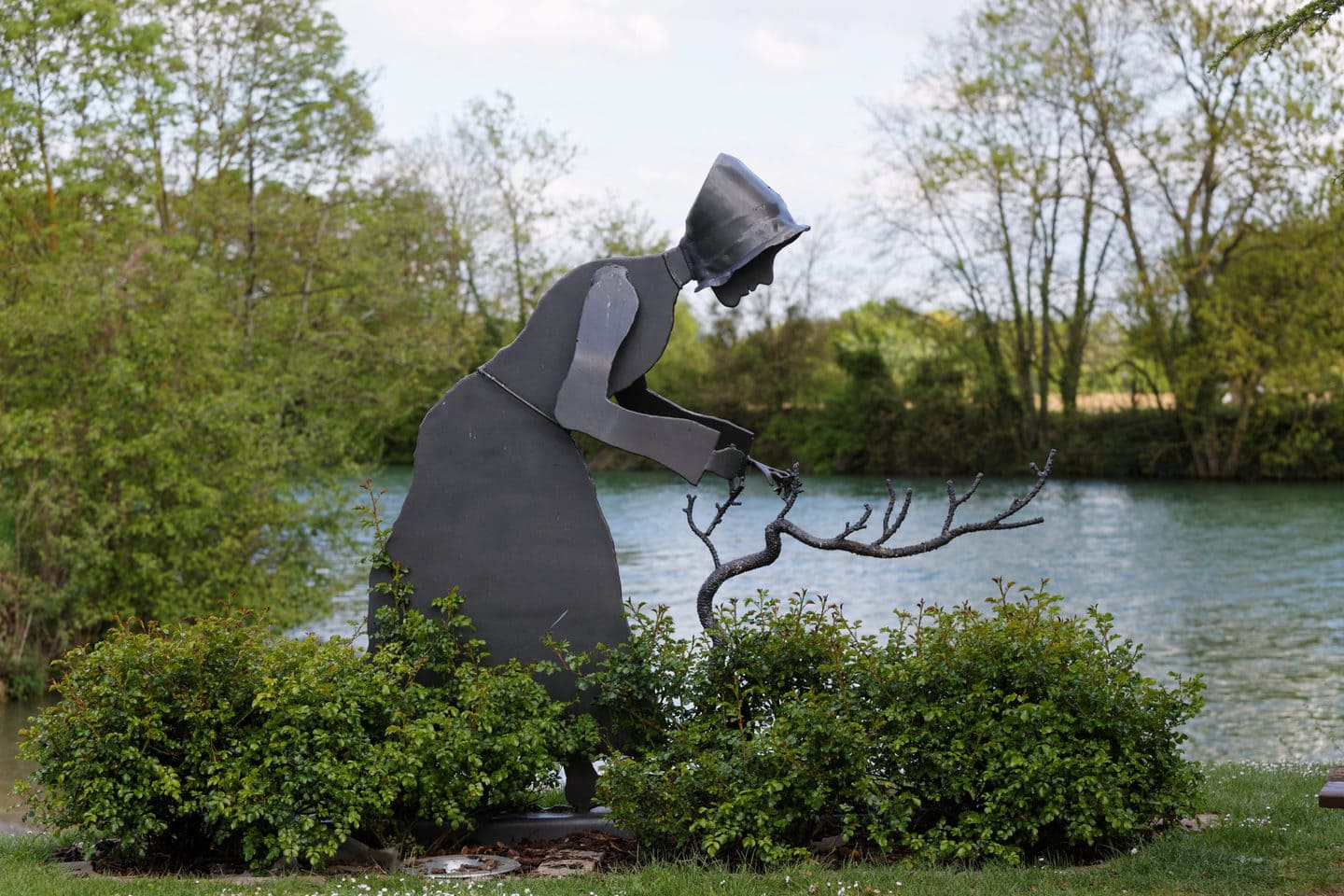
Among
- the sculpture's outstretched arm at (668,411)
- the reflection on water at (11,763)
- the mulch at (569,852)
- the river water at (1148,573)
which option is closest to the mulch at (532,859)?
the mulch at (569,852)

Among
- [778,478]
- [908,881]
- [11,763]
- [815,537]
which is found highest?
[778,478]

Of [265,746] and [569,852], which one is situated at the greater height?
[265,746]

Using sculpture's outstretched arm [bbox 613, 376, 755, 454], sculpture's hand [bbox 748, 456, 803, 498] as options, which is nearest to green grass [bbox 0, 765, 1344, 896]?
sculpture's hand [bbox 748, 456, 803, 498]

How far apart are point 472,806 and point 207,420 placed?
958cm

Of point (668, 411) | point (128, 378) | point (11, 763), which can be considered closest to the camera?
point (668, 411)

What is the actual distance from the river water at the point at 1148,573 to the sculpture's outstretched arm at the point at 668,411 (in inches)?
134

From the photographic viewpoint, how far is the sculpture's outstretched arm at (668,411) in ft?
24.7

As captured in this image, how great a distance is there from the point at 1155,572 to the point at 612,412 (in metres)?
19.4

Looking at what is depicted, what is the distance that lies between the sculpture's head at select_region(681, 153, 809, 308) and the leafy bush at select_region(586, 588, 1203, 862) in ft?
6.42

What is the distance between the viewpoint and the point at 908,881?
5.53 m

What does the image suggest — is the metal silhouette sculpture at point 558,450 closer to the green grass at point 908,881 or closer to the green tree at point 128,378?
the green grass at point 908,881

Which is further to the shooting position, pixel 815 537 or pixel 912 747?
pixel 815 537

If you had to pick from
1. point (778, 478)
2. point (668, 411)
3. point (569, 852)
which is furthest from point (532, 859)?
point (668, 411)

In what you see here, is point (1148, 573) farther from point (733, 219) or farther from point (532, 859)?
point (532, 859)
